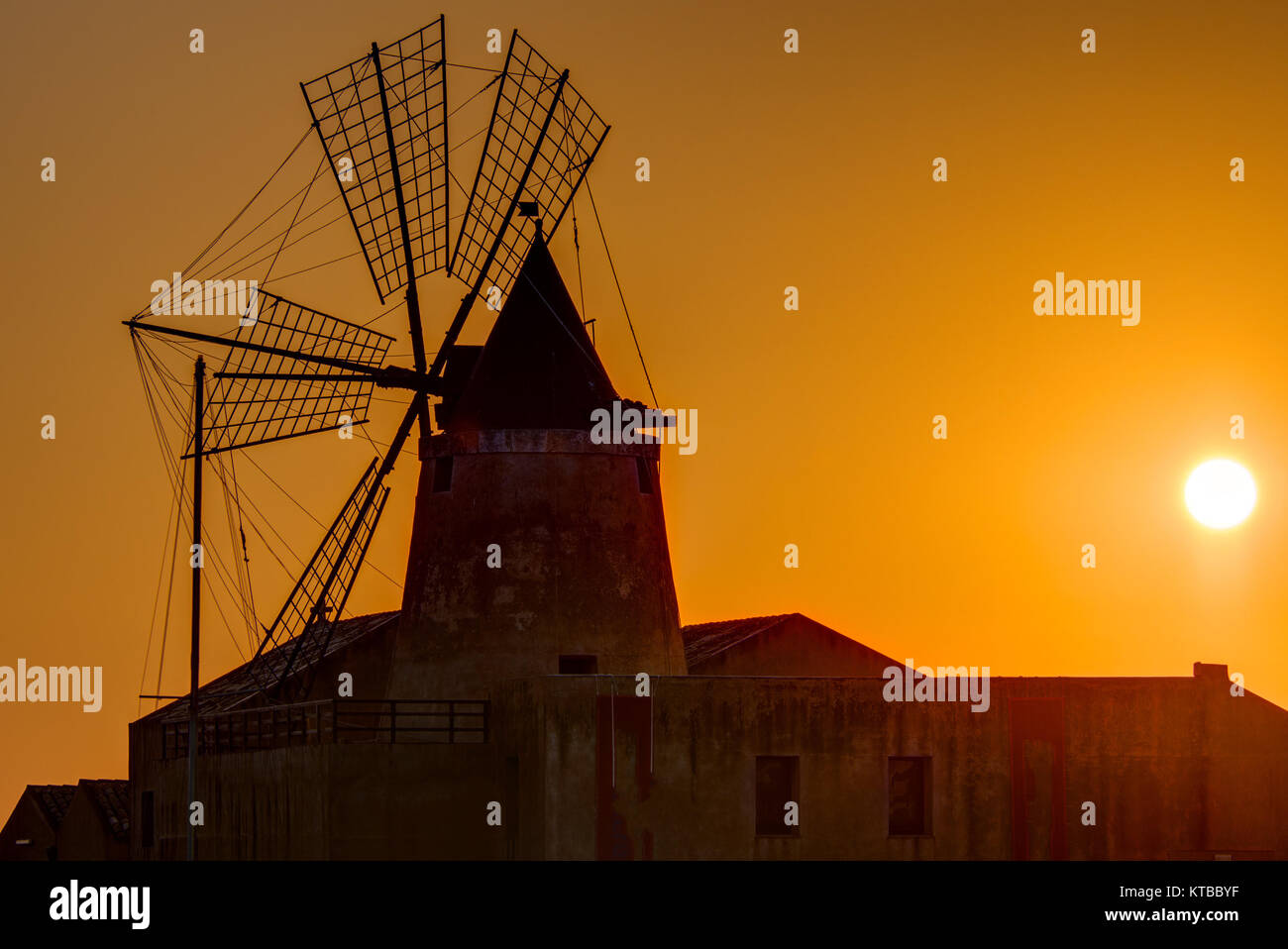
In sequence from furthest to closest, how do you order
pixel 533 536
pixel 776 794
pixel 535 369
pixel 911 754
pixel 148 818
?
pixel 148 818 < pixel 535 369 < pixel 533 536 < pixel 911 754 < pixel 776 794

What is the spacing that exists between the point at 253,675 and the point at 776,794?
1996cm

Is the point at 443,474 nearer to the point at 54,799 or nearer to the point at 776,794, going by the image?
the point at 776,794

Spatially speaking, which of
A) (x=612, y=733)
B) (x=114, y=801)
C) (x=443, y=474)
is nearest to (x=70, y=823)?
(x=114, y=801)

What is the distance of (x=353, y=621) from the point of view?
205ft

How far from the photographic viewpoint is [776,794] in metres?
43.5

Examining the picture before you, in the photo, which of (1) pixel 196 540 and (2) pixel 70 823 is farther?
(2) pixel 70 823

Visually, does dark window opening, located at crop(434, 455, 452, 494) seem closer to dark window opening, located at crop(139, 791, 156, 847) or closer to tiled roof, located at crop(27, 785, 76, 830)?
dark window opening, located at crop(139, 791, 156, 847)

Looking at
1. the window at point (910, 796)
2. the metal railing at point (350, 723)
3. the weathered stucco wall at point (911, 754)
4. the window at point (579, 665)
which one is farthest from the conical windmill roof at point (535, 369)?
the window at point (910, 796)

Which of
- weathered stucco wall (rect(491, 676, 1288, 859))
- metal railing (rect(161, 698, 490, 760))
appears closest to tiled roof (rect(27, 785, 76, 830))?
metal railing (rect(161, 698, 490, 760))

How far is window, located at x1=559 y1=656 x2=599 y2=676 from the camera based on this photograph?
46625 mm

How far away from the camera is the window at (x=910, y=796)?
43781mm

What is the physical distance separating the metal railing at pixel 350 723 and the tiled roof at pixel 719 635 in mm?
8394

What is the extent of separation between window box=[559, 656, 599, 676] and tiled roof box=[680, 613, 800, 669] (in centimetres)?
980

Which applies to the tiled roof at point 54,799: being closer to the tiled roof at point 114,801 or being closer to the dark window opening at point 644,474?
the tiled roof at point 114,801
